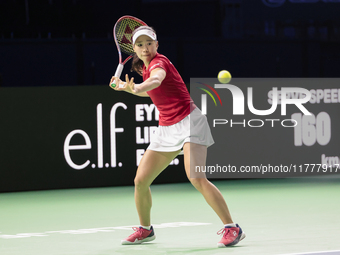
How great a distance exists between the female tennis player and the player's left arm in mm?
58

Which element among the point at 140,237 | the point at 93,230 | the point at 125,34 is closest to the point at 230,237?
the point at 140,237

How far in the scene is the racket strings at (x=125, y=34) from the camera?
5039 mm

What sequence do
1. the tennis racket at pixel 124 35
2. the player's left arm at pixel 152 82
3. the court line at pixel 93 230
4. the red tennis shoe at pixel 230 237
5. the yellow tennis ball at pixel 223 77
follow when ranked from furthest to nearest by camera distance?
1. the yellow tennis ball at pixel 223 77
2. the court line at pixel 93 230
3. the tennis racket at pixel 124 35
4. the red tennis shoe at pixel 230 237
5. the player's left arm at pixel 152 82

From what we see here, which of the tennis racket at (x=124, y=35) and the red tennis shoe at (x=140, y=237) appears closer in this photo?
the red tennis shoe at (x=140, y=237)

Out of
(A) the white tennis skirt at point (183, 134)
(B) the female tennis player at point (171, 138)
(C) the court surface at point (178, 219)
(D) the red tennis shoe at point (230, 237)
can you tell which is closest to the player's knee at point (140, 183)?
(B) the female tennis player at point (171, 138)

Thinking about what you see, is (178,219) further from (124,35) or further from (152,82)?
(152,82)

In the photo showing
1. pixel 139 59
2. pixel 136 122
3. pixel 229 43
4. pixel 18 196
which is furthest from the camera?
pixel 229 43

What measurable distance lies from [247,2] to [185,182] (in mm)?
11441

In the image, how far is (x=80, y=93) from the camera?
27.0 ft

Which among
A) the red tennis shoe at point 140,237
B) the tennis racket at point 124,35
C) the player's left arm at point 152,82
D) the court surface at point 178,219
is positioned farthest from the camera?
the tennis racket at point 124,35

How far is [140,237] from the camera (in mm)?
4820

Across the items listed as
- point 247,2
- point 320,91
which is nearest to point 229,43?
point 247,2

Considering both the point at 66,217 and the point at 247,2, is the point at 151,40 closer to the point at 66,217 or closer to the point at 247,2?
the point at 66,217

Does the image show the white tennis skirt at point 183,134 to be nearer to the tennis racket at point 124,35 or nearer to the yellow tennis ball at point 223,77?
the tennis racket at point 124,35
